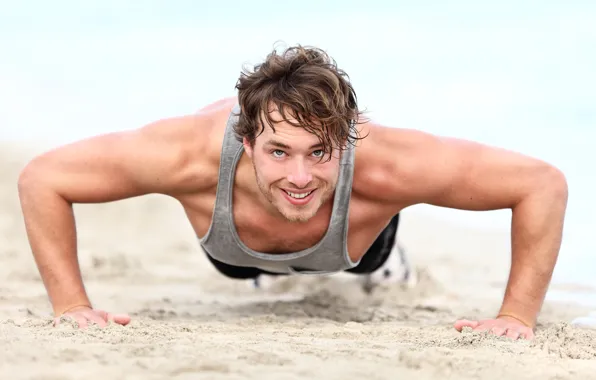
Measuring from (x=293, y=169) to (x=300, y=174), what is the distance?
5 cm

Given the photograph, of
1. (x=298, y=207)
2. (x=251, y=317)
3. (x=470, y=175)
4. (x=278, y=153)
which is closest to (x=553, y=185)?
A: (x=470, y=175)

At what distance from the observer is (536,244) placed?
158 inches

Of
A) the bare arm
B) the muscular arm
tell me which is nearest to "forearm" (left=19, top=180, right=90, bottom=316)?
the bare arm

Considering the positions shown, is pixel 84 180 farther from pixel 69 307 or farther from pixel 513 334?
pixel 513 334

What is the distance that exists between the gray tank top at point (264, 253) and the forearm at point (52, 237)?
668mm

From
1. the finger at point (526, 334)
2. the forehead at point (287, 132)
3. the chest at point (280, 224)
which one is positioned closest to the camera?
the forehead at point (287, 132)

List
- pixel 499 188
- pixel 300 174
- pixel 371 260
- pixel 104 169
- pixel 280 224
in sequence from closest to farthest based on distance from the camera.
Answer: pixel 300 174 < pixel 104 169 < pixel 499 188 < pixel 280 224 < pixel 371 260

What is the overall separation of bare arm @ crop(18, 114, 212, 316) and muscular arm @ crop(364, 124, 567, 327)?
949mm

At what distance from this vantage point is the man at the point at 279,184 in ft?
12.2

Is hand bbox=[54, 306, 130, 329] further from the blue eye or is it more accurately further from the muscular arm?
the muscular arm

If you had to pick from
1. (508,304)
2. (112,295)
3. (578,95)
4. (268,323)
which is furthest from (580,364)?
(578,95)

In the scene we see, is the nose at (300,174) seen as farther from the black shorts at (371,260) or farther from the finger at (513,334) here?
the black shorts at (371,260)

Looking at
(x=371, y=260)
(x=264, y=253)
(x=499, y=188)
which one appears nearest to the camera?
(x=499, y=188)

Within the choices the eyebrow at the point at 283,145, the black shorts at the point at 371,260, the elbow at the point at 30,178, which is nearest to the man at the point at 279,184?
the elbow at the point at 30,178
